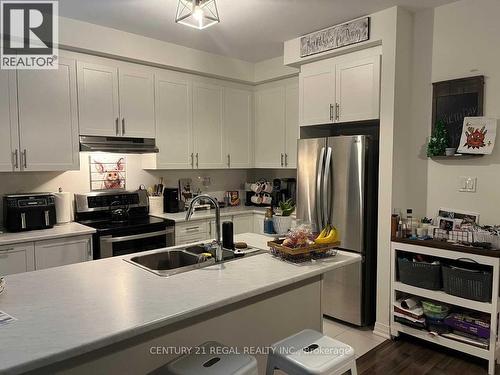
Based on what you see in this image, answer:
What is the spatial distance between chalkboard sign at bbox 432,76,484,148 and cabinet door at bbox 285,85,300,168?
5.09 ft

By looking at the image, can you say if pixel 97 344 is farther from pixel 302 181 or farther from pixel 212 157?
pixel 212 157

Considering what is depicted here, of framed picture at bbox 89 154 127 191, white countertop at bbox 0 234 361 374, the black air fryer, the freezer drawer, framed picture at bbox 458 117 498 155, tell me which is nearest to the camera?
white countertop at bbox 0 234 361 374

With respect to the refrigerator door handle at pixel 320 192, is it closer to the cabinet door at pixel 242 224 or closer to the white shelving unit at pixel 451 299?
the white shelving unit at pixel 451 299

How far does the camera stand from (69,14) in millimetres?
2973

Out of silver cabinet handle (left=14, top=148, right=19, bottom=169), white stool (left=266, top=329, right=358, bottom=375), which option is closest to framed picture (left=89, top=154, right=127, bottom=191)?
silver cabinet handle (left=14, top=148, right=19, bottom=169)

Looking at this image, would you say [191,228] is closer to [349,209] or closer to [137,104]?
[137,104]

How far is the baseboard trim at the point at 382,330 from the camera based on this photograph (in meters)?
2.99

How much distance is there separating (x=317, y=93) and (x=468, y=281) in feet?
6.57

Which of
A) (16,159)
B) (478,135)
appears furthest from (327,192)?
(16,159)

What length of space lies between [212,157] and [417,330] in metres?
2.68

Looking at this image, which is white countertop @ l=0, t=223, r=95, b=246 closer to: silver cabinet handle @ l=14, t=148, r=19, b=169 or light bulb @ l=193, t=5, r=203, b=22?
silver cabinet handle @ l=14, t=148, r=19, b=169

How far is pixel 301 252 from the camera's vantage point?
2.01 meters

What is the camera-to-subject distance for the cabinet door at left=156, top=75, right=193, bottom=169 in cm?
378

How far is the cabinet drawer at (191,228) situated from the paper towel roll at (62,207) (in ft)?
3.24
